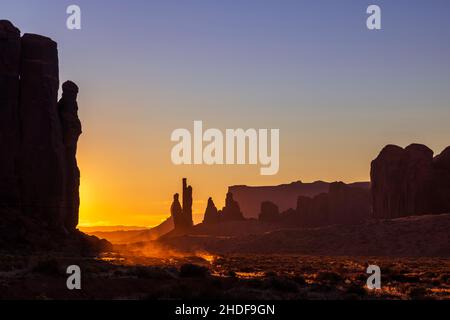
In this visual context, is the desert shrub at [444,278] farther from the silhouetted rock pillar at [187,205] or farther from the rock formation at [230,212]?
the rock formation at [230,212]

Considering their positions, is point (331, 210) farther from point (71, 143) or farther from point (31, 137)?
point (31, 137)

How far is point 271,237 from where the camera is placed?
87.5 metres

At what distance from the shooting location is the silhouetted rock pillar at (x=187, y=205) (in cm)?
12900

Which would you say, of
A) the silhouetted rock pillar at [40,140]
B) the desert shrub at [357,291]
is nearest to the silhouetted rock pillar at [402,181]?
the silhouetted rock pillar at [40,140]

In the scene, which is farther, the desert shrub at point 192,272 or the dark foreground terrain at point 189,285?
the desert shrub at point 192,272

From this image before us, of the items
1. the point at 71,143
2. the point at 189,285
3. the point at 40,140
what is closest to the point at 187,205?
the point at 71,143

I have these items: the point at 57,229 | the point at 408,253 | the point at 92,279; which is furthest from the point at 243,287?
the point at 408,253

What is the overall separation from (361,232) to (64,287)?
186 ft

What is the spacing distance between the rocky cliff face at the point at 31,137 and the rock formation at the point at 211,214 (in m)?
82.3

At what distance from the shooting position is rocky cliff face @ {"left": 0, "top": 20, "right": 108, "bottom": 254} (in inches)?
2147

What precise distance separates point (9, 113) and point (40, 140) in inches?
121

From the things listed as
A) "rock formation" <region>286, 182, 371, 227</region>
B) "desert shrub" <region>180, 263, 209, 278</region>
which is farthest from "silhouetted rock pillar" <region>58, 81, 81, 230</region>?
"rock formation" <region>286, 182, 371, 227</region>

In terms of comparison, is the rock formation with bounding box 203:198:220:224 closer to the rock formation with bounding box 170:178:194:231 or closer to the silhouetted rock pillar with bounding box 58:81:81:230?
the rock formation with bounding box 170:178:194:231
